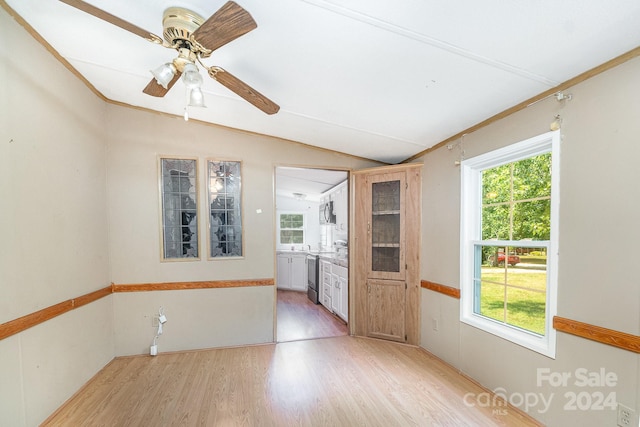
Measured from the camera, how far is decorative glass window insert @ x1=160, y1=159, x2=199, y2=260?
3039 millimetres

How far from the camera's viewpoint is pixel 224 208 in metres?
3.20

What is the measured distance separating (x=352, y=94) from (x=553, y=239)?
69.4 inches

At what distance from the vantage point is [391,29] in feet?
4.56

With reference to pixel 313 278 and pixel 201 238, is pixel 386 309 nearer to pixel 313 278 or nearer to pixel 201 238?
pixel 313 278

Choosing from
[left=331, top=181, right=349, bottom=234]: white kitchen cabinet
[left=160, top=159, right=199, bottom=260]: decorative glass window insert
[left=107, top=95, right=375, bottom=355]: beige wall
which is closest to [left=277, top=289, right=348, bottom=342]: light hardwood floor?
[left=107, top=95, right=375, bottom=355]: beige wall

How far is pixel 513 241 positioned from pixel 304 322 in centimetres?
296

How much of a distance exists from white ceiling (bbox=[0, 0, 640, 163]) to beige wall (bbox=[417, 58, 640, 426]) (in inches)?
8.1

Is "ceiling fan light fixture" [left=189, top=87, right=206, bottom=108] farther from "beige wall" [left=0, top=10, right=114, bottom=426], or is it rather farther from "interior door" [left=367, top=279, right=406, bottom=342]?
"interior door" [left=367, top=279, right=406, bottom=342]

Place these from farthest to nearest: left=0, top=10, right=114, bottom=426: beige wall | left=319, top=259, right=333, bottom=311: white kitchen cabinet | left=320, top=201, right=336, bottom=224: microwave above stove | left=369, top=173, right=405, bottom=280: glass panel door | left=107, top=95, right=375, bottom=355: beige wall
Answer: left=320, top=201, right=336, bottom=224: microwave above stove → left=319, top=259, right=333, bottom=311: white kitchen cabinet → left=369, top=173, right=405, bottom=280: glass panel door → left=107, top=95, right=375, bottom=355: beige wall → left=0, top=10, right=114, bottom=426: beige wall

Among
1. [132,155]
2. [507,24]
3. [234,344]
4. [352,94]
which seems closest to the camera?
[507,24]

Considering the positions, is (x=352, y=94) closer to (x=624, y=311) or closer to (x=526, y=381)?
(x=624, y=311)

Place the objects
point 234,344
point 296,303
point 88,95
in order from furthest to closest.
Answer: point 296,303 < point 234,344 < point 88,95

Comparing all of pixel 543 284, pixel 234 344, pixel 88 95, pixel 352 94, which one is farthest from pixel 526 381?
pixel 88 95

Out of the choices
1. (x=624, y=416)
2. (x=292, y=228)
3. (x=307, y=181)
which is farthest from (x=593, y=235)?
(x=292, y=228)
